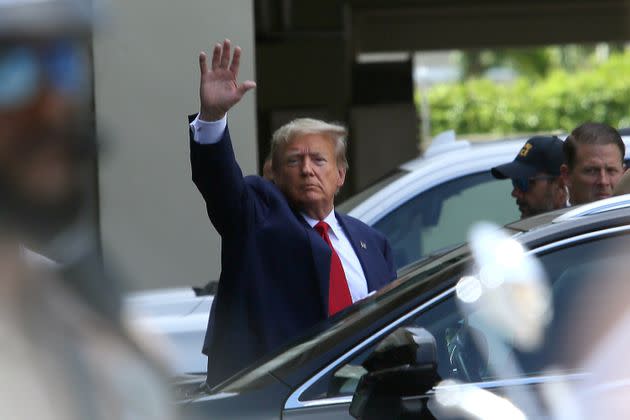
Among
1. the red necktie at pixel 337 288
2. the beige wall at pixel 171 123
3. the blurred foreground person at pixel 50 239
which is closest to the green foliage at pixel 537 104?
the beige wall at pixel 171 123

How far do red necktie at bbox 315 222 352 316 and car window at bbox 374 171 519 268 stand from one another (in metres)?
1.37

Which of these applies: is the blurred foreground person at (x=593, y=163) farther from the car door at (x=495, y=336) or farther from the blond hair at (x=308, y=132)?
the car door at (x=495, y=336)

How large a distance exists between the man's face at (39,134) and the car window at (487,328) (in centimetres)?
221

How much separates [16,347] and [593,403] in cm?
226

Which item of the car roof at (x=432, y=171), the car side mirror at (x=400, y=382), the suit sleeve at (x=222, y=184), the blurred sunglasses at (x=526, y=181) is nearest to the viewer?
the car side mirror at (x=400, y=382)

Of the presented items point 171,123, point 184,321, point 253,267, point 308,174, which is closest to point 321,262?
point 253,267

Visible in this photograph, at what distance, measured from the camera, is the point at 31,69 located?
3.31ft

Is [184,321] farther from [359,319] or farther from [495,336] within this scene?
[495,336]

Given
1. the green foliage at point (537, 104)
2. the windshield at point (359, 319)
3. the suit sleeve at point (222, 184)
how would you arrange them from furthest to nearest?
the green foliage at point (537, 104), the suit sleeve at point (222, 184), the windshield at point (359, 319)

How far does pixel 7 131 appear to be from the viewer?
985mm

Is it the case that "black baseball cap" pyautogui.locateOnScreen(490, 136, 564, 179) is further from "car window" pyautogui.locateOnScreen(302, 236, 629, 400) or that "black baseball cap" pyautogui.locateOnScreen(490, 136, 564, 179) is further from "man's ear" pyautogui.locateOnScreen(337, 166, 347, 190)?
"car window" pyautogui.locateOnScreen(302, 236, 629, 400)

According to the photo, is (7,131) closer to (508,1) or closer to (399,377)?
(399,377)

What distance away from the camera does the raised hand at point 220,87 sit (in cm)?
388

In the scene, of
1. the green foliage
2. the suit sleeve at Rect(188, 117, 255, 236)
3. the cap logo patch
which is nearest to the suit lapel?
the suit sleeve at Rect(188, 117, 255, 236)
